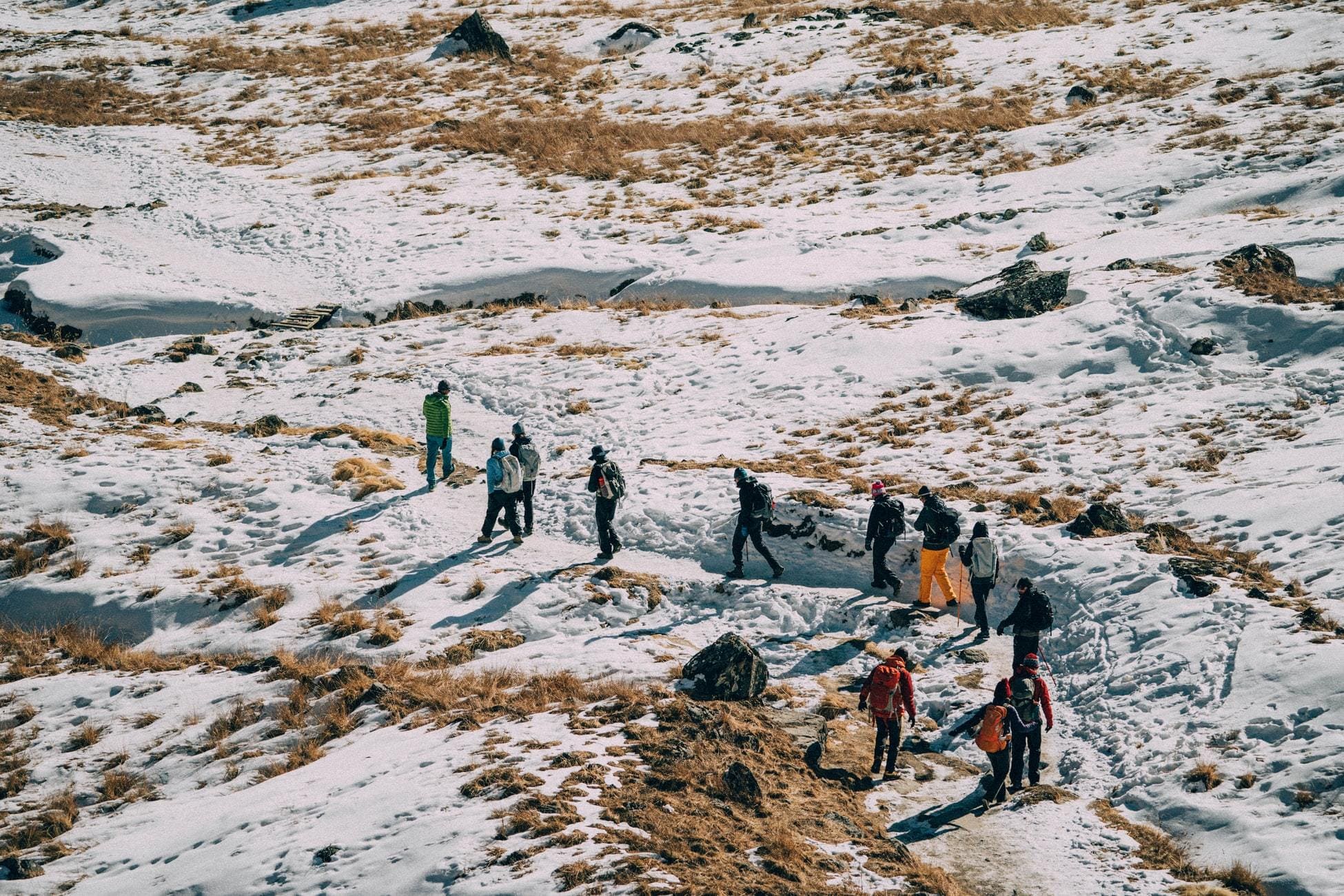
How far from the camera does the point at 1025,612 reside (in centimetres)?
1419

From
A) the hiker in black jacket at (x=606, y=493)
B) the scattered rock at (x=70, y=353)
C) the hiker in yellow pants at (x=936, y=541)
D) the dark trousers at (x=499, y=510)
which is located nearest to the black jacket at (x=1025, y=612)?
the hiker in yellow pants at (x=936, y=541)

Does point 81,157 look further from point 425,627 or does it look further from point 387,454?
point 425,627

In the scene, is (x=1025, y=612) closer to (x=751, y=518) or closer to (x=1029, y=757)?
(x=1029, y=757)

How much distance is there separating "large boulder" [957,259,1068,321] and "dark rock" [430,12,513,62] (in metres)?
32.9

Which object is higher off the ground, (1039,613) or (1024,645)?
(1039,613)

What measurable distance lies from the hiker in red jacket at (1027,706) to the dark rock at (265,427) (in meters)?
17.2

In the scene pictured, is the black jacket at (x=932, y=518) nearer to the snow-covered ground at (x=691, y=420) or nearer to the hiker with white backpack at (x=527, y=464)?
the snow-covered ground at (x=691, y=420)

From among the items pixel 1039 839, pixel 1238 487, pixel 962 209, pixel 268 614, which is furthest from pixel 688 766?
pixel 962 209

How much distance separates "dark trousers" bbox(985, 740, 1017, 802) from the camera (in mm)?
12094

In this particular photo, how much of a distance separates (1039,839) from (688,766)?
3.98 m

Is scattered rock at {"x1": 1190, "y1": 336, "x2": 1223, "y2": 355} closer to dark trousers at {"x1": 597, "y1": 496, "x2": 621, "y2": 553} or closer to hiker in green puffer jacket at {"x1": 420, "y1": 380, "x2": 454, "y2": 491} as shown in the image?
dark trousers at {"x1": 597, "y1": 496, "x2": 621, "y2": 553}

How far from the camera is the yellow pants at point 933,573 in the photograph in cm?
1667

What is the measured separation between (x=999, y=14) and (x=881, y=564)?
4189cm

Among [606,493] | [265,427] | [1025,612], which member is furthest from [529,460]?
[1025,612]
